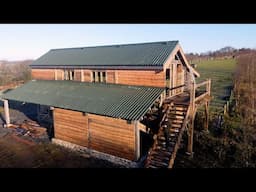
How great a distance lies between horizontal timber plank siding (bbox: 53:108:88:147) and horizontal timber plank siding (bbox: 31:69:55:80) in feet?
21.2

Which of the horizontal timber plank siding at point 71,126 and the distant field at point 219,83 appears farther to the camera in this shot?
the distant field at point 219,83

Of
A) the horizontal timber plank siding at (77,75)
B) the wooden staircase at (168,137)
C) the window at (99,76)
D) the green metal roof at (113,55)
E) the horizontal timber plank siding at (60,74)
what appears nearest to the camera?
the wooden staircase at (168,137)

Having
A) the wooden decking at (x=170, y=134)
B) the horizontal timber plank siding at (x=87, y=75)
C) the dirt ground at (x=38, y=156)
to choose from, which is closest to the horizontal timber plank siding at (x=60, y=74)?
the horizontal timber plank siding at (x=87, y=75)

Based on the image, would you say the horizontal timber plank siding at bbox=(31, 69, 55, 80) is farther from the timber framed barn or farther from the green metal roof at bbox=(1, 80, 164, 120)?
the green metal roof at bbox=(1, 80, 164, 120)

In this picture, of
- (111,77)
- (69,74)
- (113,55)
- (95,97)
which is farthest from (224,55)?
(95,97)

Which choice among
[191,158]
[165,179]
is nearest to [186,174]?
[165,179]

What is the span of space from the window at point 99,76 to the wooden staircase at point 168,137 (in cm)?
617

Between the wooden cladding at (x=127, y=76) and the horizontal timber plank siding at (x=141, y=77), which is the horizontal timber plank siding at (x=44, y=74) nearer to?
the wooden cladding at (x=127, y=76)

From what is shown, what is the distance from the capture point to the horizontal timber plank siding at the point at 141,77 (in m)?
14.4

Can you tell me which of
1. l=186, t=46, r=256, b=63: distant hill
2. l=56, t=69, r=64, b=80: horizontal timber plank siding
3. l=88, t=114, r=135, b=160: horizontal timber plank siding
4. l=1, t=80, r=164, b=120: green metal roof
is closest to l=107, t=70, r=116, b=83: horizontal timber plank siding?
l=1, t=80, r=164, b=120: green metal roof

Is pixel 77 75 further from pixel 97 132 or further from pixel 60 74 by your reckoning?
pixel 97 132

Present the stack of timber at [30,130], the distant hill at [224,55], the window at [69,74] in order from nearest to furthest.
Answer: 1. the stack of timber at [30,130]
2. the window at [69,74]
3. the distant hill at [224,55]
